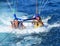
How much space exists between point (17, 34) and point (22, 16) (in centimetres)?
52

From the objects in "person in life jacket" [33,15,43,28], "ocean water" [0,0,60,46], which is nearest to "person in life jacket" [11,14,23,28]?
"ocean water" [0,0,60,46]

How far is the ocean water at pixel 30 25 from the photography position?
137 inches

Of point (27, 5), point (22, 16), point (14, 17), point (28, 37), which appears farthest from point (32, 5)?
point (28, 37)

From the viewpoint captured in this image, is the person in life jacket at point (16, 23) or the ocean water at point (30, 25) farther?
the person in life jacket at point (16, 23)

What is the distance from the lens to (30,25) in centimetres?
382

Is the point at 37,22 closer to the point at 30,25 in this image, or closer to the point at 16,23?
the point at 30,25

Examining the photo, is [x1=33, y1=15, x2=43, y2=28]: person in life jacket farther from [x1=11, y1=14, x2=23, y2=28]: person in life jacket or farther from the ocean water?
[x1=11, y1=14, x2=23, y2=28]: person in life jacket

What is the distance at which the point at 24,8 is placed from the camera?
4.32 metres

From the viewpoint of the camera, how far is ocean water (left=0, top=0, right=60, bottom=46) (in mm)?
3482

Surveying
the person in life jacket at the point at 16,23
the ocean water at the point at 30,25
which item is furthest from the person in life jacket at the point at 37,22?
the person in life jacket at the point at 16,23

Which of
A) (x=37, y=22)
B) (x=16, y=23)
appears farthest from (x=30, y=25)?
(x=16, y=23)

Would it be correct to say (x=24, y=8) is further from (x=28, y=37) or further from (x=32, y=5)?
(x=28, y=37)

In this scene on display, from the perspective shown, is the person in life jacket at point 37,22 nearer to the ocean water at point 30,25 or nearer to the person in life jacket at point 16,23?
the ocean water at point 30,25

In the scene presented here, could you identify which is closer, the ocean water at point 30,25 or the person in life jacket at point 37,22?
the ocean water at point 30,25
